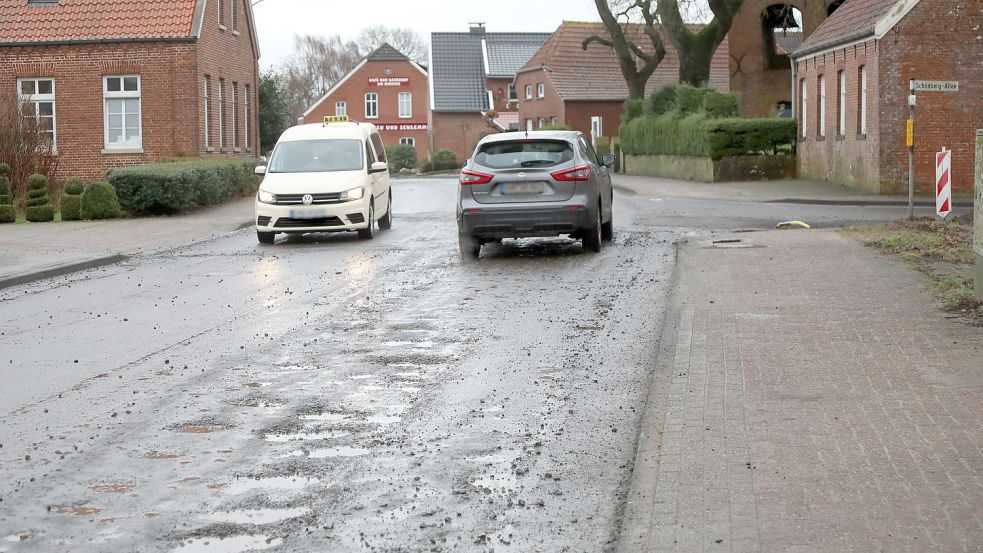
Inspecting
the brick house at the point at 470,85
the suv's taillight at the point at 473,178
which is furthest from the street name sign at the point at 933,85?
the brick house at the point at 470,85

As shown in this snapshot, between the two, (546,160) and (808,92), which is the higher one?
(808,92)

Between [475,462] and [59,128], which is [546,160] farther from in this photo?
[59,128]

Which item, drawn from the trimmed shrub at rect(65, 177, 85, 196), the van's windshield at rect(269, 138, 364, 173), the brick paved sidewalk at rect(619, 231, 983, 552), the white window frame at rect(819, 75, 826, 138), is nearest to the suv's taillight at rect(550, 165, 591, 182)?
the brick paved sidewalk at rect(619, 231, 983, 552)

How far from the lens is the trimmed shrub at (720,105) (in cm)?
4059

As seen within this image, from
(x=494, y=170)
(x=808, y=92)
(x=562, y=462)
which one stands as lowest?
(x=562, y=462)

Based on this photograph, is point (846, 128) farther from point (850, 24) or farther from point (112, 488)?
point (112, 488)

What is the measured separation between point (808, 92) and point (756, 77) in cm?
1960

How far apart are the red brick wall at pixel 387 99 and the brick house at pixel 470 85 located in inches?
122

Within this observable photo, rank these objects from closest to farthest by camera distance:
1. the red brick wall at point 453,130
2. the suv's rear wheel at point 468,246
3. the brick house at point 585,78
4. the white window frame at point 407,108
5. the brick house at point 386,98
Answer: the suv's rear wheel at point 468,246 < the brick house at point 585,78 < the red brick wall at point 453,130 < the brick house at point 386,98 < the white window frame at point 407,108

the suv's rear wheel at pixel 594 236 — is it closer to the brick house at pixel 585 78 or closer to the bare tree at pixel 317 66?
the brick house at pixel 585 78

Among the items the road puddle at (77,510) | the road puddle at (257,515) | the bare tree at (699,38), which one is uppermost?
the bare tree at (699,38)

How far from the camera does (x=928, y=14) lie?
98.7ft

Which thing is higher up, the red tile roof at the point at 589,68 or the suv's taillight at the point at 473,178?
the red tile roof at the point at 589,68

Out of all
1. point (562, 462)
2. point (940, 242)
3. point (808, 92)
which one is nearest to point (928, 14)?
point (808, 92)
